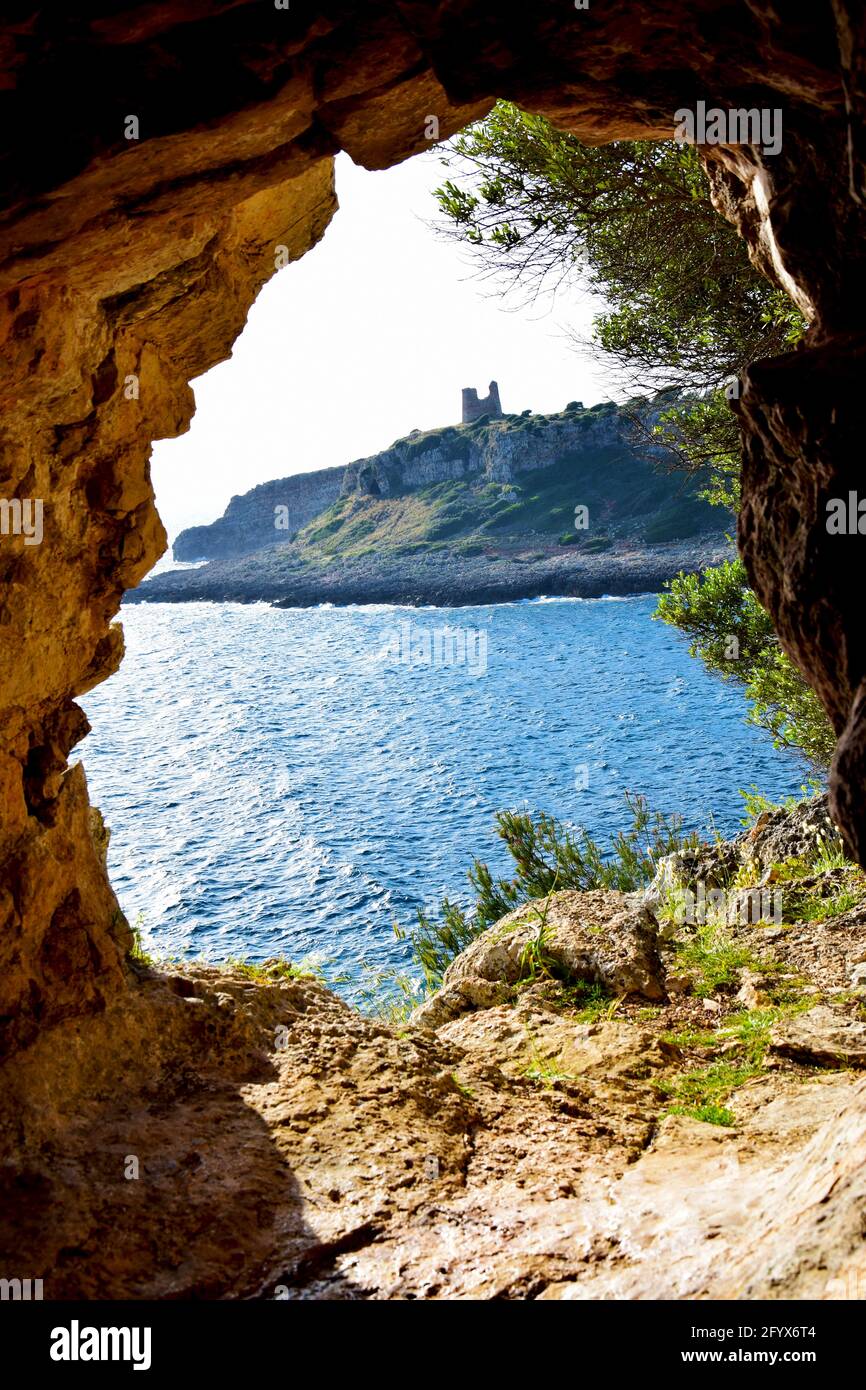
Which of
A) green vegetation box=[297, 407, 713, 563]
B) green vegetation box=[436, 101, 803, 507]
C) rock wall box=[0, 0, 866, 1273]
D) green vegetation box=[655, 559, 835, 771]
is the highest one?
green vegetation box=[297, 407, 713, 563]

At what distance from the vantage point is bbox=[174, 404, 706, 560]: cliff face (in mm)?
89938

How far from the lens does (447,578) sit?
8512cm

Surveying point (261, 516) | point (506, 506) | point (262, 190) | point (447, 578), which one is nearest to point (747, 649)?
point (262, 190)

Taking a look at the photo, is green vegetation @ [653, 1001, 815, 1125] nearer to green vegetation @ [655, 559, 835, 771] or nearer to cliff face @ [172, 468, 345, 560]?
green vegetation @ [655, 559, 835, 771]

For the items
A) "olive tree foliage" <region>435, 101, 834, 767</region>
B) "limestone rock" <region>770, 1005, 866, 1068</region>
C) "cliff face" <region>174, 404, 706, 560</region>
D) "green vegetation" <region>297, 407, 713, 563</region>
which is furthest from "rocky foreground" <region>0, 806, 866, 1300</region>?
"cliff face" <region>174, 404, 706, 560</region>

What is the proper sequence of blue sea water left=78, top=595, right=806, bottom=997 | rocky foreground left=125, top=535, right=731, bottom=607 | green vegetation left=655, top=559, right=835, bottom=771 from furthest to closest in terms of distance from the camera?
1. rocky foreground left=125, top=535, right=731, bottom=607
2. blue sea water left=78, top=595, right=806, bottom=997
3. green vegetation left=655, top=559, right=835, bottom=771

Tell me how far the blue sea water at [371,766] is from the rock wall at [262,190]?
11.6 meters

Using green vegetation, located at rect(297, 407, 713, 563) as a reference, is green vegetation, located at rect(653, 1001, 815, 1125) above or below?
below

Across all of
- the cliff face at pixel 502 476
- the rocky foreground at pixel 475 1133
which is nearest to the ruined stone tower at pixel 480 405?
the cliff face at pixel 502 476

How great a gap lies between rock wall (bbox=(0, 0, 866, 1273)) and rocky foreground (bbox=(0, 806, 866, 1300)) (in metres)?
0.90

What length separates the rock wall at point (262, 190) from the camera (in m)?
3.80

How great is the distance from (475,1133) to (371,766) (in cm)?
2993

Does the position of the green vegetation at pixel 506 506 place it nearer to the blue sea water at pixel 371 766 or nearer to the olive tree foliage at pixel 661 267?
the blue sea water at pixel 371 766

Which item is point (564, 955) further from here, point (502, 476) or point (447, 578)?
point (502, 476)
